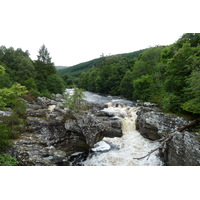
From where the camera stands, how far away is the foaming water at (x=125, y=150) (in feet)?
21.3

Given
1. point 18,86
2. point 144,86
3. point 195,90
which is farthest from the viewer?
point 144,86

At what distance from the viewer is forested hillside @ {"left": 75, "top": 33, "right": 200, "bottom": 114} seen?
5754 millimetres

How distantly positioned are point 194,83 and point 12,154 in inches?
294

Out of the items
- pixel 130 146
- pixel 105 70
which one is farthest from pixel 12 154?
pixel 105 70

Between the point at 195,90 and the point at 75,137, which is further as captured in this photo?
the point at 75,137

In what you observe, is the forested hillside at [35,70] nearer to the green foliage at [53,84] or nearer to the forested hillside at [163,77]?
the green foliage at [53,84]

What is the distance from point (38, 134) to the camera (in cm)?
650

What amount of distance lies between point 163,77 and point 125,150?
7.95 meters

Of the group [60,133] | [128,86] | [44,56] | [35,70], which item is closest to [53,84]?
[35,70]

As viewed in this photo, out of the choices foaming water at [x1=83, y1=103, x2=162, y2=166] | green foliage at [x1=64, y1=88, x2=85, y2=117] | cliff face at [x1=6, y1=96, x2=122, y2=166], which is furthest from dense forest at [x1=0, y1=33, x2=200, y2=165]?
foaming water at [x1=83, y1=103, x2=162, y2=166]

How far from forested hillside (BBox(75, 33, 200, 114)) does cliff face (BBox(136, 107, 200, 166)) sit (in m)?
0.73

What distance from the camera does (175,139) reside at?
519 centimetres

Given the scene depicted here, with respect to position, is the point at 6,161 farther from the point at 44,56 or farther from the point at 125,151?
the point at 44,56

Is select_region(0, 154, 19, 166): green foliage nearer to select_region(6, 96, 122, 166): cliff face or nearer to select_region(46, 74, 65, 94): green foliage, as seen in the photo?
select_region(6, 96, 122, 166): cliff face
